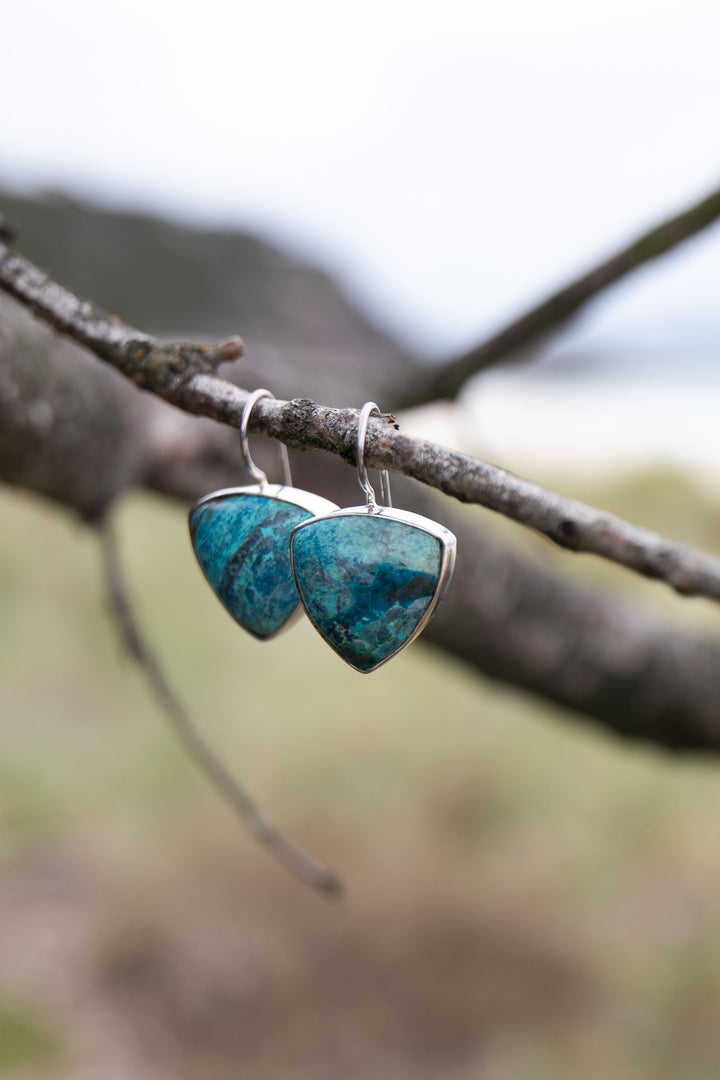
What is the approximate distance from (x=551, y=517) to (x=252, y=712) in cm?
308

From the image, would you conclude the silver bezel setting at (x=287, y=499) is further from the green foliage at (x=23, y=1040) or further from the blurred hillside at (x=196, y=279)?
the blurred hillside at (x=196, y=279)

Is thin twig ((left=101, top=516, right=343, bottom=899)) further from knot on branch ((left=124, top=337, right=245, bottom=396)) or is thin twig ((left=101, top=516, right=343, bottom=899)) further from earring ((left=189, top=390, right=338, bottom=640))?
knot on branch ((left=124, top=337, right=245, bottom=396))

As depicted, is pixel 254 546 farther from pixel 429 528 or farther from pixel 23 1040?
pixel 23 1040

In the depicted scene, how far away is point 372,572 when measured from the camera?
486 millimetres

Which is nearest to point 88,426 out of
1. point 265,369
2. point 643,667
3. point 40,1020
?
point 265,369

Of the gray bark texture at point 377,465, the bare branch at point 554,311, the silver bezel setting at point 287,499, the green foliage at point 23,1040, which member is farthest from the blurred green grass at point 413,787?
the silver bezel setting at point 287,499

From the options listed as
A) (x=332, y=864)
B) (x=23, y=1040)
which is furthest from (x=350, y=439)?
(x=332, y=864)

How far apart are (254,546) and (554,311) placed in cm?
58

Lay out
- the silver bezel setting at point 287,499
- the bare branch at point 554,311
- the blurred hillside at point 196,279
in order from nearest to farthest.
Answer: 1. the silver bezel setting at point 287,499
2. the bare branch at point 554,311
3. the blurred hillside at point 196,279

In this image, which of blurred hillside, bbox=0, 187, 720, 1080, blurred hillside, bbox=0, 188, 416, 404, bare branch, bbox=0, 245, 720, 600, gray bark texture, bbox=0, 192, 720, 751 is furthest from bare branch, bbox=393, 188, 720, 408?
blurred hillside, bbox=0, 188, 416, 404

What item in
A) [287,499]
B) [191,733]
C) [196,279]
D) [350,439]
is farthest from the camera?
[196,279]

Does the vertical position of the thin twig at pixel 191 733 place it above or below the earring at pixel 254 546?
below

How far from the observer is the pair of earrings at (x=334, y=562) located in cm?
48

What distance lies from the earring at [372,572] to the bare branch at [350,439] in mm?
58
